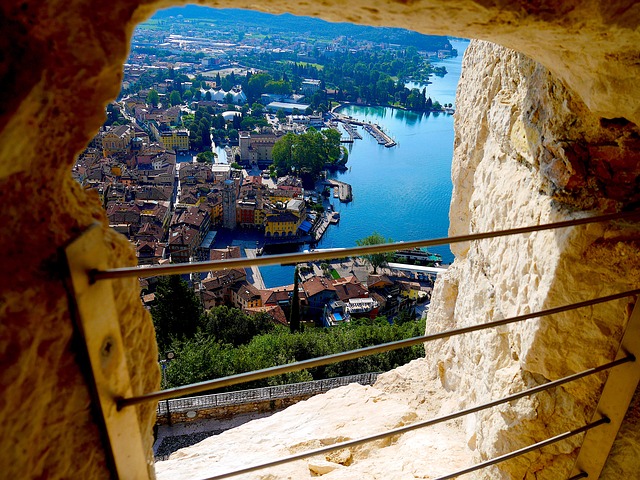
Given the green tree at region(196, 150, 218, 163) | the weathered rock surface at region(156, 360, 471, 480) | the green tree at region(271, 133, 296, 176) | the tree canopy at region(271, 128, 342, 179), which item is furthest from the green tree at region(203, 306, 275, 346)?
the green tree at region(271, 133, 296, 176)

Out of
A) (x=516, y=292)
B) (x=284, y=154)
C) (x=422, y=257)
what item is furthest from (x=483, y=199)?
(x=284, y=154)

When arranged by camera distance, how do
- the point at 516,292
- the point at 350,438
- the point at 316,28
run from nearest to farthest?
the point at 516,292 → the point at 350,438 → the point at 316,28

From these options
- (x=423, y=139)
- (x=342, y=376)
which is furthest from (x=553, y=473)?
(x=423, y=139)

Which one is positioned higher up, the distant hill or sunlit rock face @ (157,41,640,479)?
sunlit rock face @ (157,41,640,479)

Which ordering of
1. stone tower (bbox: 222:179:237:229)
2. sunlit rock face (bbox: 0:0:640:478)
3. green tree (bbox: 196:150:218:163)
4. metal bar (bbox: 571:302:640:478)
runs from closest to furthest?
1. sunlit rock face (bbox: 0:0:640:478)
2. metal bar (bbox: 571:302:640:478)
3. stone tower (bbox: 222:179:237:229)
4. green tree (bbox: 196:150:218:163)

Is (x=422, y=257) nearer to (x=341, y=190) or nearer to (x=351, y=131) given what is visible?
(x=341, y=190)

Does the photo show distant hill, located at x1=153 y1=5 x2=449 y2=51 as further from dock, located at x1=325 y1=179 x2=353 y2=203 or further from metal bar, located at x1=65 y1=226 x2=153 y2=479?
metal bar, located at x1=65 y1=226 x2=153 y2=479
